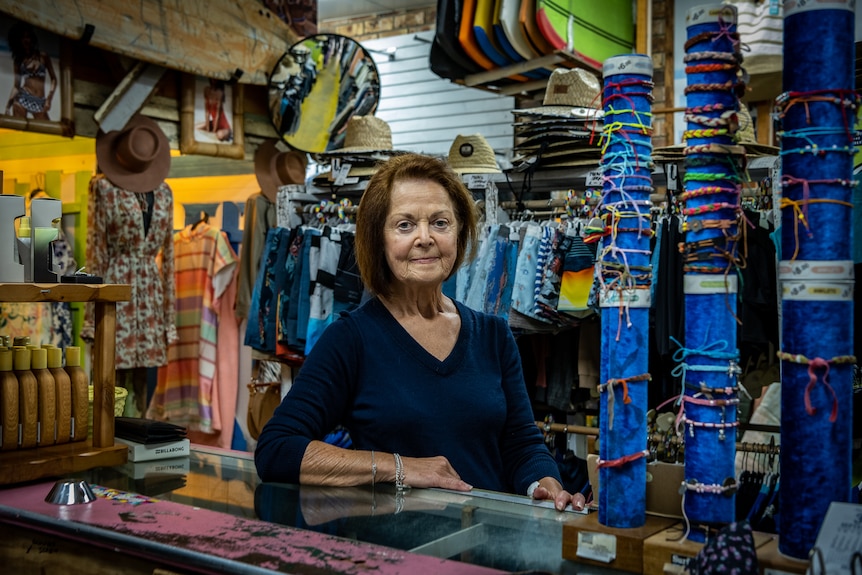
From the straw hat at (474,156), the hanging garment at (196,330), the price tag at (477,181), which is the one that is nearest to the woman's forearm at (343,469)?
the price tag at (477,181)

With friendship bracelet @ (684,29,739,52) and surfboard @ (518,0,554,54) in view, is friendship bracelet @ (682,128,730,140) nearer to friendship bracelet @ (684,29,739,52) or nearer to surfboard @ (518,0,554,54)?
friendship bracelet @ (684,29,739,52)

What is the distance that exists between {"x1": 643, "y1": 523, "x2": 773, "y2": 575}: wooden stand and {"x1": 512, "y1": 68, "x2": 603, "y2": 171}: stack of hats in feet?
10.0

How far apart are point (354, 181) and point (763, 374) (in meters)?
2.55

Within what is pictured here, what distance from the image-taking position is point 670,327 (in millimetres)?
3586

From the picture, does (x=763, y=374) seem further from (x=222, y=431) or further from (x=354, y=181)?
(x=222, y=431)

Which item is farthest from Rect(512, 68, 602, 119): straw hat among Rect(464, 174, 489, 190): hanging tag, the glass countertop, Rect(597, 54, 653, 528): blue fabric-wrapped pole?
Rect(597, 54, 653, 528): blue fabric-wrapped pole

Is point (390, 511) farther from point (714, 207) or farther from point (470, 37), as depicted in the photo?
point (470, 37)

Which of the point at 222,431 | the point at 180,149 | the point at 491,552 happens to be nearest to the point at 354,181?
the point at 180,149

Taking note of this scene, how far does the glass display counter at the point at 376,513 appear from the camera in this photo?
1.41 metres

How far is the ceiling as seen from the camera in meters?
8.75

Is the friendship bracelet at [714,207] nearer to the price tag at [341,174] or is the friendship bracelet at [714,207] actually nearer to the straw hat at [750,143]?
the straw hat at [750,143]

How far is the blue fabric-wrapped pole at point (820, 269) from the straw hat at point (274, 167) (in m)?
5.31

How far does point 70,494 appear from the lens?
68.6 inches

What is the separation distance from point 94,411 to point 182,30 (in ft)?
12.6
